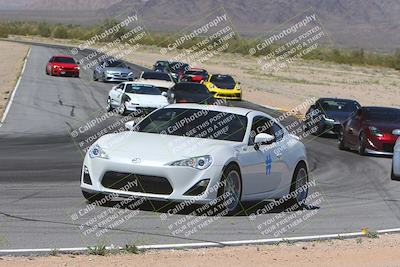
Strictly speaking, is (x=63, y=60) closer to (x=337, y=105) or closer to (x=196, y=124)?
(x=337, y=105)

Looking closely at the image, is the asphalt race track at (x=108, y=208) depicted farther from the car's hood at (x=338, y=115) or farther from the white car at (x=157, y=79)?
the white car at (x=157, y=79)

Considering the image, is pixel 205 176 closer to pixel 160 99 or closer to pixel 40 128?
pixel 40 128

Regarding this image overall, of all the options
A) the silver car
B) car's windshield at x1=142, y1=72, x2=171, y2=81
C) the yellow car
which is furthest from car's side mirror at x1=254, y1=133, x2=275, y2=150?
the silver car

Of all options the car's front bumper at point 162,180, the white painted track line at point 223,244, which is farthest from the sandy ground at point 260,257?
the car's front bumper at point 162,180

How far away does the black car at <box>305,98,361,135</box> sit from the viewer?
29516mm

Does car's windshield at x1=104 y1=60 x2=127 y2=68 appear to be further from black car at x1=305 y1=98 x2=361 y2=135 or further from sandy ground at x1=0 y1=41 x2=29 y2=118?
black car at x1=305 y1=98 x2=361 y2=135

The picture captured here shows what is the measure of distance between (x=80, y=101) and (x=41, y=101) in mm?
1983

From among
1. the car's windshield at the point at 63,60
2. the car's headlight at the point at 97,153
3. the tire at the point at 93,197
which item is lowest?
the car's windshield at the point at 63,60

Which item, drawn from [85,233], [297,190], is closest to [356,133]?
[297,190]

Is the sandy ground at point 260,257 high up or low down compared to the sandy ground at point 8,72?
up

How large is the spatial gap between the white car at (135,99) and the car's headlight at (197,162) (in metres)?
22.4

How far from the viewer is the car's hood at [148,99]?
33831 mm

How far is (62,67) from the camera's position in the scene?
184 feet

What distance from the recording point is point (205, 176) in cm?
1103
